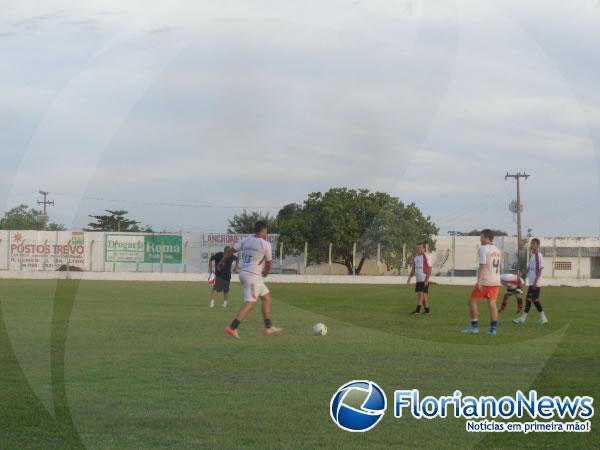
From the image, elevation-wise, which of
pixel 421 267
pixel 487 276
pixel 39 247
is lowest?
pixel 487 276

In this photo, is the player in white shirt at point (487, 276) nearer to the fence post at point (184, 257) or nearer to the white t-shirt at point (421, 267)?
the white t-shirt at point (421, 267)

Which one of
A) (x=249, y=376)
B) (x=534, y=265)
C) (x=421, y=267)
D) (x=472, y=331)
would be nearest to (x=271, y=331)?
(x=472, y=331)

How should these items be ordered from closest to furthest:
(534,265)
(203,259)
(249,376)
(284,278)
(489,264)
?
(249,376)
(489,264)
(534,265)
(284,278)
(203,259)

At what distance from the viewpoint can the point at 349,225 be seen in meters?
76.7

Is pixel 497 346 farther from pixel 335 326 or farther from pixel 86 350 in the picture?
pixel 86 350

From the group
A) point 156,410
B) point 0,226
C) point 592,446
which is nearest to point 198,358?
point 156,410

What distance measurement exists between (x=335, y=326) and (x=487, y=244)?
3.99 m

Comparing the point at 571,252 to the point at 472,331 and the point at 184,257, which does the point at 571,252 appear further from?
the point at 472,331

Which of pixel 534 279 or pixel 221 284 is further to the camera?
pixel 221 284

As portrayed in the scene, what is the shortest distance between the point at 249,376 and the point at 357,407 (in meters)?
2.77

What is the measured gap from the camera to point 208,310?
2758 centimetres
